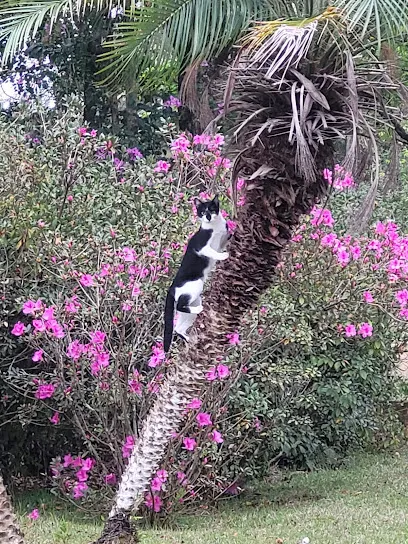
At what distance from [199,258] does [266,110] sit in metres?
0.88

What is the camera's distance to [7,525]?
142 inches

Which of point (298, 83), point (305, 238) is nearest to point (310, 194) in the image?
point (298, 83)

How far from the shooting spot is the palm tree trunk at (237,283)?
13.5 ft

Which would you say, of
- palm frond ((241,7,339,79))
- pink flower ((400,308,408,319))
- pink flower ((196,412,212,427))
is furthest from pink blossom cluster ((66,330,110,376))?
pink flower ((400,308,408,319))

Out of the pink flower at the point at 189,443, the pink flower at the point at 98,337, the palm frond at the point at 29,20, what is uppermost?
the palm frond at the point at 29,20

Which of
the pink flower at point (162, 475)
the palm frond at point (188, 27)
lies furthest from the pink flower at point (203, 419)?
the palm frond at point (188, 27)

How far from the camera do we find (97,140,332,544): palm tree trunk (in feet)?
13.5

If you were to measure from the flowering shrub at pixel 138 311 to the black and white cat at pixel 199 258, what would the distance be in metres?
1.16

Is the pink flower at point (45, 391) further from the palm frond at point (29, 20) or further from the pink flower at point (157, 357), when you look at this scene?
the palm frond at point (29, 20)

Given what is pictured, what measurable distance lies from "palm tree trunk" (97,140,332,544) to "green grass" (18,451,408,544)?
1.76 feet

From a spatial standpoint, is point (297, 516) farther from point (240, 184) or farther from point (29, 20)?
point (29, 20)

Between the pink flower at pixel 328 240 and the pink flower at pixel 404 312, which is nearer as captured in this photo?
the pink flower at pixel 328 240

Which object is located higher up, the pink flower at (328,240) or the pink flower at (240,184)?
the pink flower at (240,184)

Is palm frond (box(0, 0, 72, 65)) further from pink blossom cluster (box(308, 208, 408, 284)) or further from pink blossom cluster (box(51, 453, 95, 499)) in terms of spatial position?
pink blossom cluster (box(51, 453, 95, 499))
